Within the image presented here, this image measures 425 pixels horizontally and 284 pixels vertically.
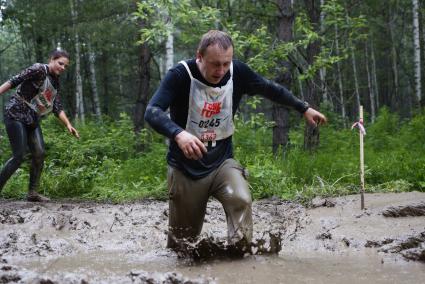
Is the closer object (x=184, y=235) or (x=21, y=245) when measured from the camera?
(x=184, y=235)

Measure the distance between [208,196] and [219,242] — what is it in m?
0.43

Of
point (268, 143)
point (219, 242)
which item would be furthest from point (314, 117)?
point (268, 143)

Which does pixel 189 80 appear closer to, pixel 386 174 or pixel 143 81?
pixel 386 174

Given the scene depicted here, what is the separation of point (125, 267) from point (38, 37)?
78.9ft

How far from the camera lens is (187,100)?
3752 mm

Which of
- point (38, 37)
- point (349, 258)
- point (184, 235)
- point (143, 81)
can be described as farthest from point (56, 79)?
point (38, 37)

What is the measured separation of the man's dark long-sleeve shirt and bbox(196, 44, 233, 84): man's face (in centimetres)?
6

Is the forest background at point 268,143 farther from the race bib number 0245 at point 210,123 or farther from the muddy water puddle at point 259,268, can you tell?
the race bib number 0245 at point 210,123

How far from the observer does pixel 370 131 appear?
606 inches

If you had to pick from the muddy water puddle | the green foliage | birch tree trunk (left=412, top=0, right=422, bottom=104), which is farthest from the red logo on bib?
birch tree trunk (left=412, top=0, right=422, bottom=104)

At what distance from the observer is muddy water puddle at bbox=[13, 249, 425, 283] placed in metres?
3.29

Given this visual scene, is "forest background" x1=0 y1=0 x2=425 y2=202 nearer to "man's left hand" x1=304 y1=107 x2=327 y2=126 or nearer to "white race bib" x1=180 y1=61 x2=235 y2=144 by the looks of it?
"man's left hand" x1=304 y1=107 x2=327 y2=126

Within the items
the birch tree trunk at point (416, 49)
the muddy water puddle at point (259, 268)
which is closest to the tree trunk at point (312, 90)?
the muddy water puddle at point (259, 268)

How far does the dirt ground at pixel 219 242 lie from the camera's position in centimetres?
336
